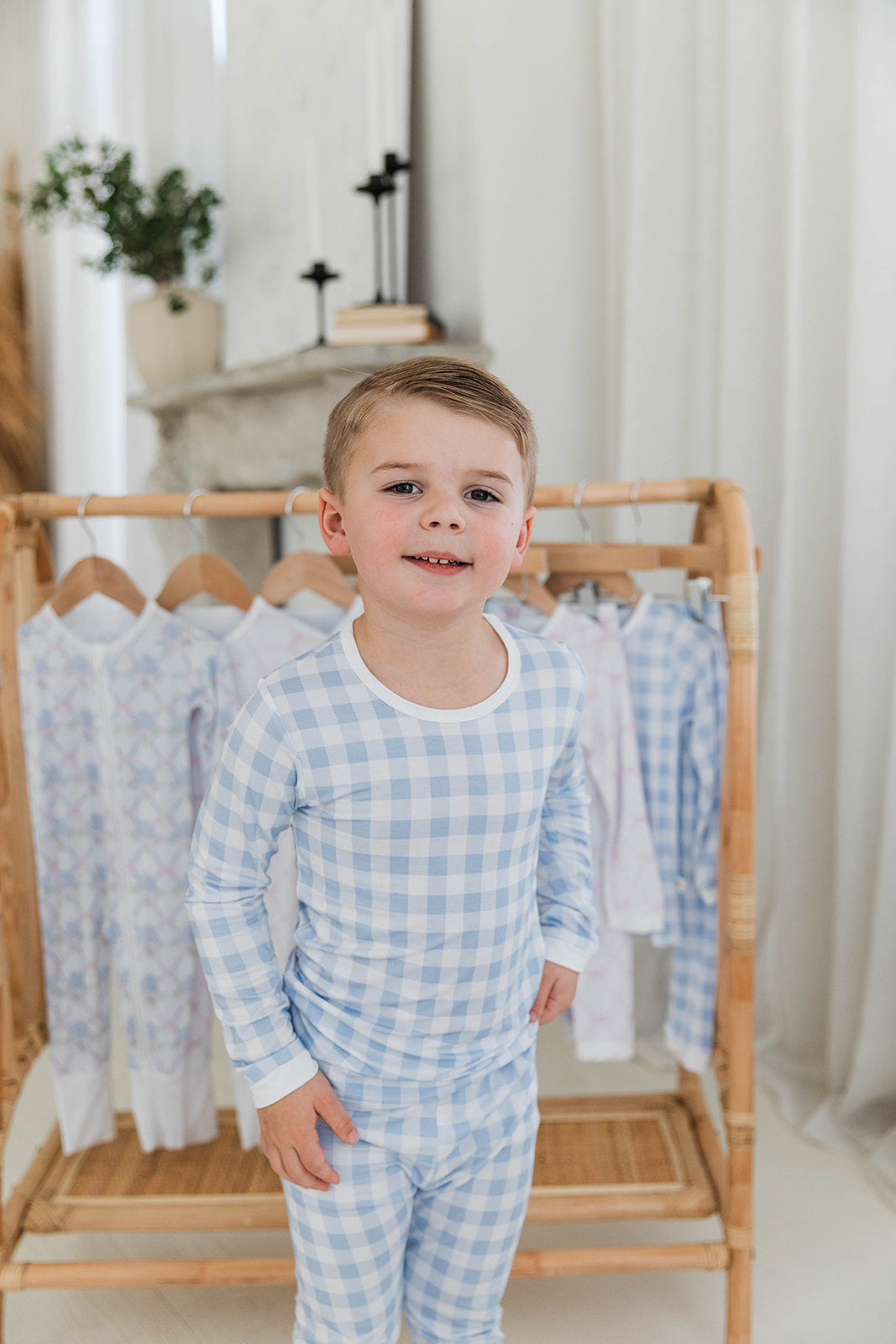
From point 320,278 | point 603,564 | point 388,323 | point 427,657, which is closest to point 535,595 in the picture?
point 603,564

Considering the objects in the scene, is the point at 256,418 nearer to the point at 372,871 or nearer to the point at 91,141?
the point at 91,141

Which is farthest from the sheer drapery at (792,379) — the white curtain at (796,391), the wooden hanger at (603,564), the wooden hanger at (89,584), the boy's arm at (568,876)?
the wooden hanger at (89,584)

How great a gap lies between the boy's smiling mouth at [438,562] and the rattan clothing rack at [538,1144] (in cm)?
44

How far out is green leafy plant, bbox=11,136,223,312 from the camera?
2281 millimetres

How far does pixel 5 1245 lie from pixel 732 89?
1.93 metres

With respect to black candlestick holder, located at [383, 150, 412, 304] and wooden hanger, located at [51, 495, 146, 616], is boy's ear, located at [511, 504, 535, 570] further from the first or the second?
black candlestick holder, located at [383, 150, 412, 304]

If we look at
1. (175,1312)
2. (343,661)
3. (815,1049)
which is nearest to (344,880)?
(343,661)

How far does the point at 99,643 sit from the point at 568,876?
65 cm

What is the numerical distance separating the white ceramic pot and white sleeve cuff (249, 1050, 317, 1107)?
6.31ft

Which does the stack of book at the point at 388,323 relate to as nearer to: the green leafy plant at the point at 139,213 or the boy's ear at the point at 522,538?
the green leafy plant at the point at 139,213

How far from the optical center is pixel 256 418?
219 cm

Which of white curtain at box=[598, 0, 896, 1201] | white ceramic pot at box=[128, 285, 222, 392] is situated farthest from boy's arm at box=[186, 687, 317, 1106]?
white ceramic pot at box=[128, 285, 222, 392]

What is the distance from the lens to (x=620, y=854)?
4.05ft

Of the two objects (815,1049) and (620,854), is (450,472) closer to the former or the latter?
(620,854)
